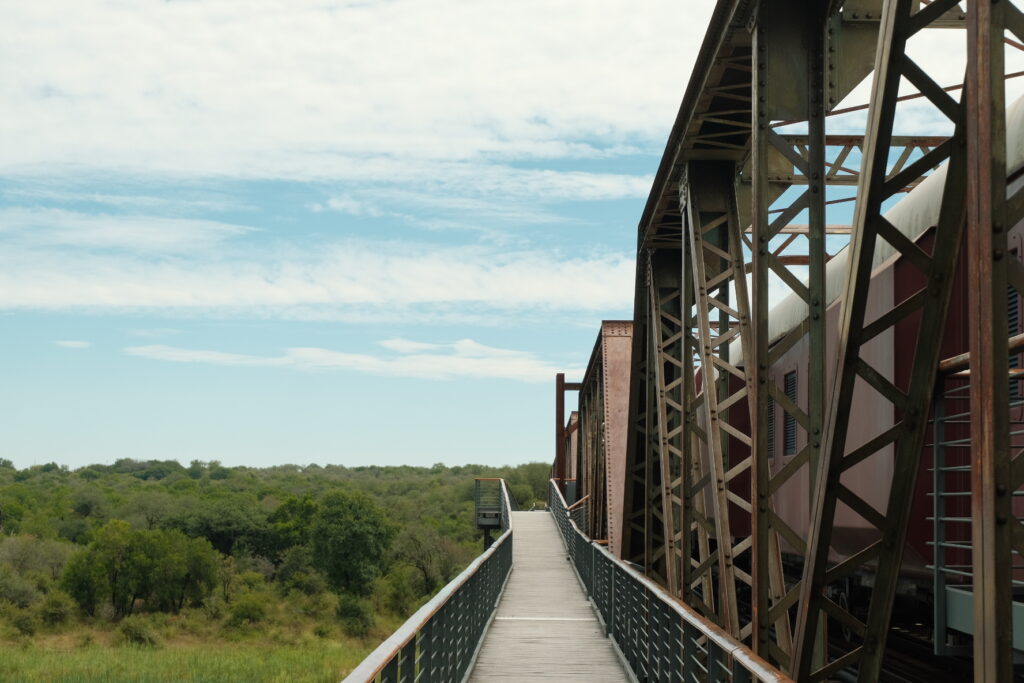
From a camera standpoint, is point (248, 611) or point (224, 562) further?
point (224, 562)

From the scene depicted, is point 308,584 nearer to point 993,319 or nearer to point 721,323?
point 721,323

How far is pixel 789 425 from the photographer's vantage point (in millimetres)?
12117

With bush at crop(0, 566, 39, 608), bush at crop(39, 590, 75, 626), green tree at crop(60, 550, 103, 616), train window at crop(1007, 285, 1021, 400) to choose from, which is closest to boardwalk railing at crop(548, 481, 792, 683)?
train window at crop(1007, 285, 1021, 400)

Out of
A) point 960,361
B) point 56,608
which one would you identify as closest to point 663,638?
point 960,361

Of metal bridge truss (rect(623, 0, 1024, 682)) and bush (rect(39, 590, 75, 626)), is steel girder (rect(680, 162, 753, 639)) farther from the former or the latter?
bush (rect(39, 590, 75, 626))

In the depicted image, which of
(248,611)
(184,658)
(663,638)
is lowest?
(184,658)

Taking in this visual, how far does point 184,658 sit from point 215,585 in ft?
62.0

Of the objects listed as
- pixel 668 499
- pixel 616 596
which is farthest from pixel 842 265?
pixel 616 596

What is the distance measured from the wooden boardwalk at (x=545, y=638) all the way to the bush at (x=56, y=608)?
2315 inches

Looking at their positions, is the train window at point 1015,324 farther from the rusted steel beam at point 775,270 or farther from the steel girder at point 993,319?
the steel girder at point 993,319

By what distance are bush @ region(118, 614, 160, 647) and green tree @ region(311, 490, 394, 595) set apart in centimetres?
1624

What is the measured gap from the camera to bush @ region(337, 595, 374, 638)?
3029 inches

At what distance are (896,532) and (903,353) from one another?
3.42 metres

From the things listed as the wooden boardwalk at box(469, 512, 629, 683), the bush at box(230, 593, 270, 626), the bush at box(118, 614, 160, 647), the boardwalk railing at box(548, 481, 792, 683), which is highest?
the boardwalk railing at box(548, 481, 792, 683)
